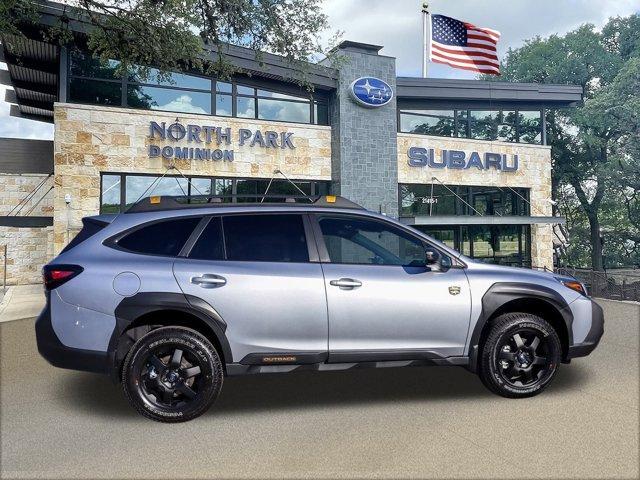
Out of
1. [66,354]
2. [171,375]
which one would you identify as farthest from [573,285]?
[66,354]

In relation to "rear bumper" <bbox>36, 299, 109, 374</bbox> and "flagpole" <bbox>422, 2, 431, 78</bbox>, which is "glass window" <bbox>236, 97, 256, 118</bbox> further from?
"rear bumper" <bbox>36, 299, 109, 374</bbox>

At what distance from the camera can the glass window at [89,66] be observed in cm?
1482

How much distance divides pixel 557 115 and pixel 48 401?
31.5m

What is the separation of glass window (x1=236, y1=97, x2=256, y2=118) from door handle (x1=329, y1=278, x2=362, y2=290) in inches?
526

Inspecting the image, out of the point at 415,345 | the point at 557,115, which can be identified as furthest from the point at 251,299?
the point at 557,115

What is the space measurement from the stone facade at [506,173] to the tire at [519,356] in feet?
48.2

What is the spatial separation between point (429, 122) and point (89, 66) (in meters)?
11.7

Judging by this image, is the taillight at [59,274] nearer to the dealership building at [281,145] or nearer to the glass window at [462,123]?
the dealership building at [281,145]

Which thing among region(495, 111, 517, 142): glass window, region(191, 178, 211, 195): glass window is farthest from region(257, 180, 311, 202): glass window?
region(495, 111, 517, 142): glass window

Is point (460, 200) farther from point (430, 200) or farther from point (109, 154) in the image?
point (109, 154)

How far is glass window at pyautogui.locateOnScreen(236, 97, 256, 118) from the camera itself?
1705cm

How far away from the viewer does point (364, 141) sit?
60.6 ft

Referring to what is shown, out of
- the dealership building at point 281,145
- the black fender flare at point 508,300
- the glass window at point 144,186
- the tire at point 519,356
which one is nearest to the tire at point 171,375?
the black fender flare at point 508,300

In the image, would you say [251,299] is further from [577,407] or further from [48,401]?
[577,407]
